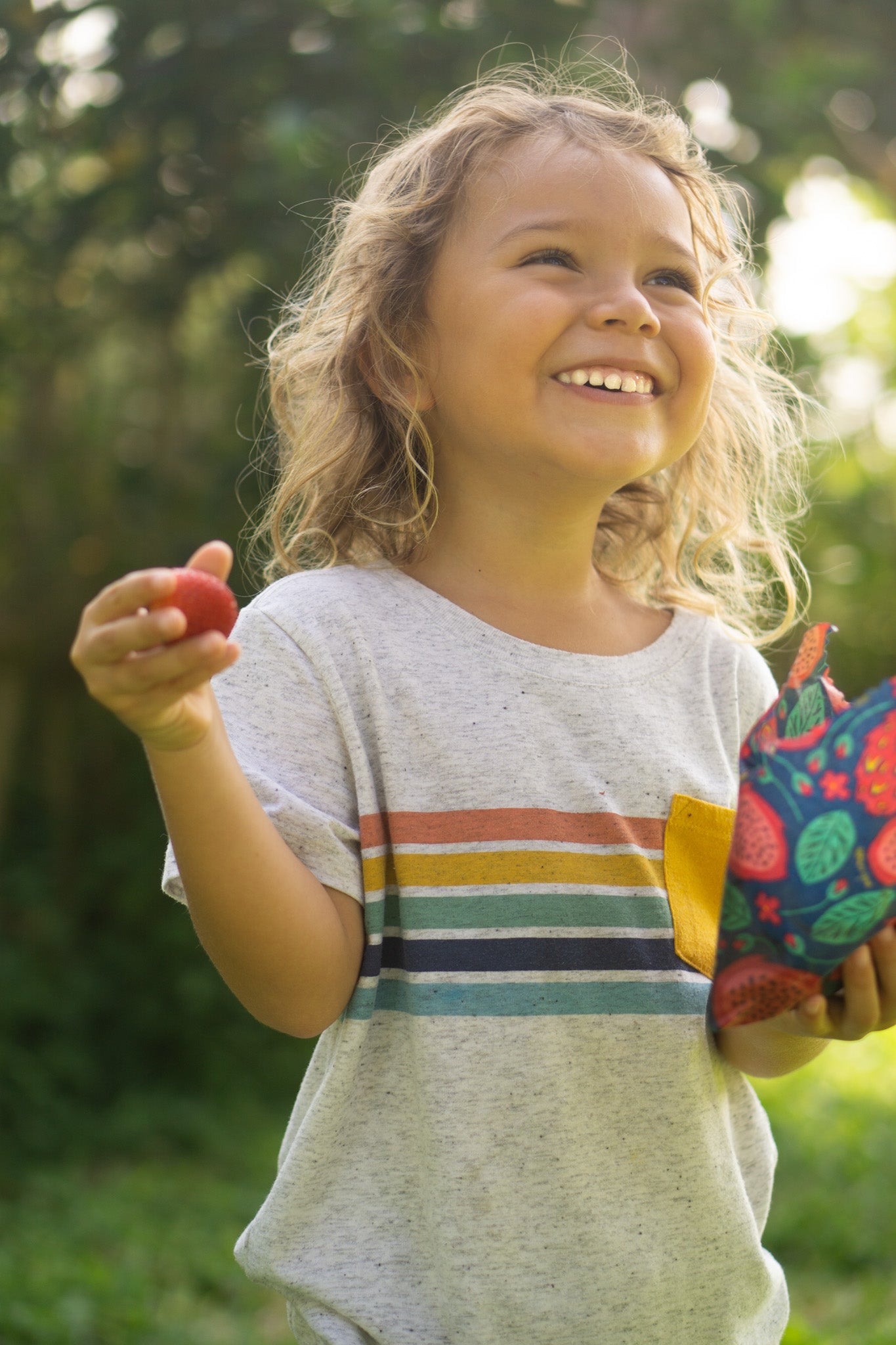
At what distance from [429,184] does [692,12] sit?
2.16 m

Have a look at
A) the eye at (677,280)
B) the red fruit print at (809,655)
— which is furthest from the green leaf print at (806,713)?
the eye at (677,280)

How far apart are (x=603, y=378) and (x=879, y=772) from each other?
580 millimetres

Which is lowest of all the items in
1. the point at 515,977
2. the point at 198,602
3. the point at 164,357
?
the point at 164,357

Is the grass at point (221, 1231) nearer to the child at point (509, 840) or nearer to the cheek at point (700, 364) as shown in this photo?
the child at point (509, 840)

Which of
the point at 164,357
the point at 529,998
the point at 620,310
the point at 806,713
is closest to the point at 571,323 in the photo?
the point at 620,310

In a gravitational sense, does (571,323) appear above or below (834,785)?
above

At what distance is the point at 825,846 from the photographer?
3.55 ft

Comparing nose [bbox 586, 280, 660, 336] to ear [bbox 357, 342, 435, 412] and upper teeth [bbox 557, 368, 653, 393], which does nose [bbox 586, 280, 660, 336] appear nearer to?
upper teeth [bbox 557, 368, 653, 393]

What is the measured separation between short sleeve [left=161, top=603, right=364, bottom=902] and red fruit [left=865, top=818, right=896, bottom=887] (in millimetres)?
516

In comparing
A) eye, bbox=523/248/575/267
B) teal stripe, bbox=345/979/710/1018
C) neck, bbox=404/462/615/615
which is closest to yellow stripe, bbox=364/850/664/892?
teal stripe, bbox=345/979/710/1018

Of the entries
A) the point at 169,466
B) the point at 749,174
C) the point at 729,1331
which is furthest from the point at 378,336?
the point at 169,466

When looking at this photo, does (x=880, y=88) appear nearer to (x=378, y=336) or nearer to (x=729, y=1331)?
(x=378, y=336)

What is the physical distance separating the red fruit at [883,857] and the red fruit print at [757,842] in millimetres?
70

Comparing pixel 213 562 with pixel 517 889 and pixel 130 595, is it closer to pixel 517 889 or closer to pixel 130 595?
pixel 130 595
